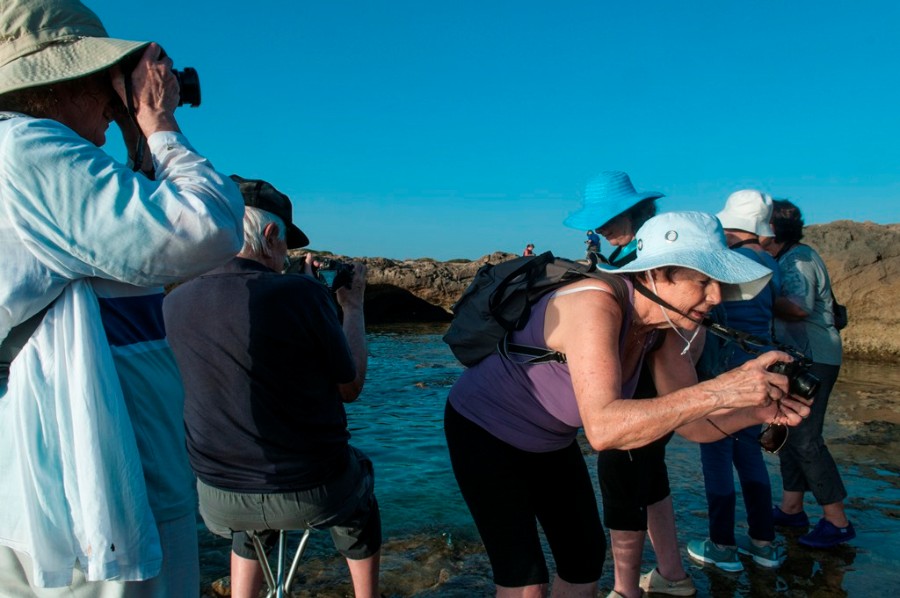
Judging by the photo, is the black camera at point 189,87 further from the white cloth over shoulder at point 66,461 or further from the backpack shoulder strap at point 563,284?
the backpack shoulder strap at point 563,284

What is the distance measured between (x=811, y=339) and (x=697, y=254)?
101 inches

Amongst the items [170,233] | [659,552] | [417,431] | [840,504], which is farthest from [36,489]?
[417,431]

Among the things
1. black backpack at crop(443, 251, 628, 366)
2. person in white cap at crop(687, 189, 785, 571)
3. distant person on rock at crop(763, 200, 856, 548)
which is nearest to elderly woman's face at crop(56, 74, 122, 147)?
black backpack at crop(443, 251, 628, 366)

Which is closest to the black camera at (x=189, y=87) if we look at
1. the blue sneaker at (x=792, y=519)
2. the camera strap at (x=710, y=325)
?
the camera strap at (x=710, y=325)

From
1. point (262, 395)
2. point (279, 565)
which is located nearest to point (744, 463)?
point (279, 565)

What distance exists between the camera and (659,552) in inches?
145

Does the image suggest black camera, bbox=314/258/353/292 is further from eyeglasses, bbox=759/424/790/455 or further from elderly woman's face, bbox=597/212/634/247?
eyeglasses, bbox=759/424/790/455

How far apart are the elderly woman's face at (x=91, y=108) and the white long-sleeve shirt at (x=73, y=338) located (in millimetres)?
146

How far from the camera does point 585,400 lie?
216cm

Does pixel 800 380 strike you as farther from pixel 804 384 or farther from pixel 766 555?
pixel 766 555

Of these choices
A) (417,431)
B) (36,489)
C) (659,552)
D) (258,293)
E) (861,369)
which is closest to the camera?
(36,489)

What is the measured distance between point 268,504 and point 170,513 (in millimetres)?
1017

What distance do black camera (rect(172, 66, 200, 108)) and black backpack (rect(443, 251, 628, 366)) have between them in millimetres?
1210

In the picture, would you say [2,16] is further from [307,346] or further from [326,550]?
[326,550]
